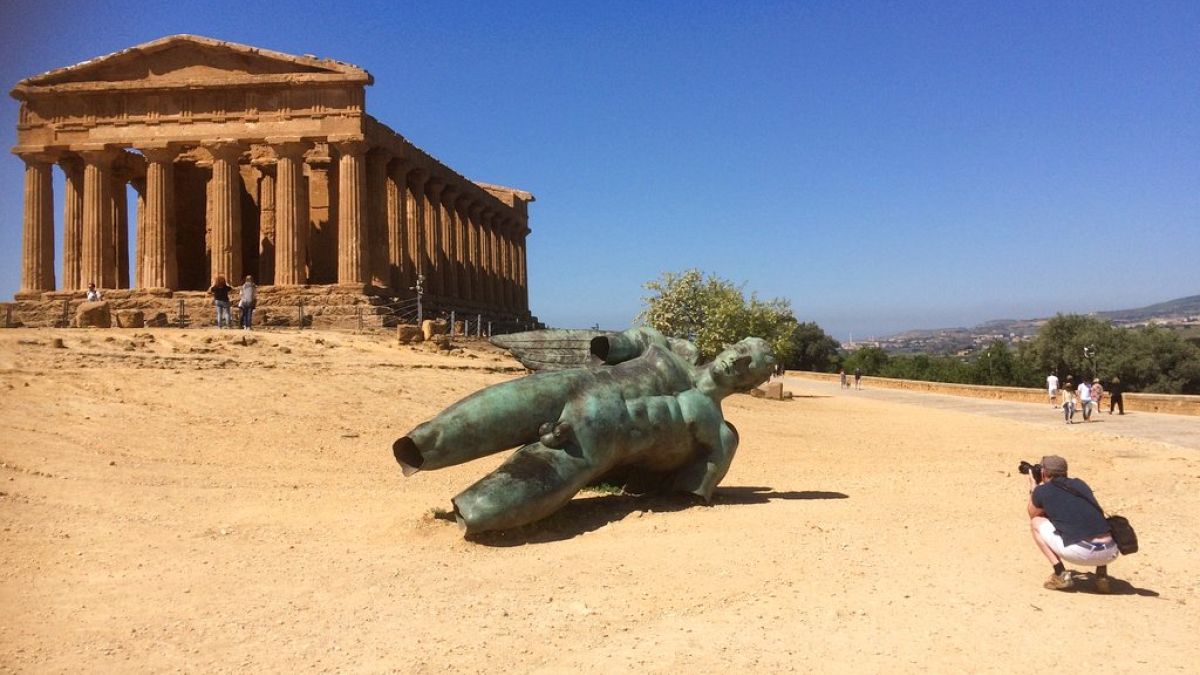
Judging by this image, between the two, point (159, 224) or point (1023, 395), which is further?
point (1023, 395)

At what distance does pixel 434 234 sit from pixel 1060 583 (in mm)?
33647

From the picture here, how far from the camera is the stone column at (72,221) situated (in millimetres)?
29953

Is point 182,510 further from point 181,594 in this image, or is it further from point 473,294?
point 473,294

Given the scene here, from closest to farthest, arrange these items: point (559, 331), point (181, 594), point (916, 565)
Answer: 1. point (181, 594)
2. point (916, 565)
3. point (559, 331)

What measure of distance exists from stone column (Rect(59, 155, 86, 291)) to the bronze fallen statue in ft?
91.1

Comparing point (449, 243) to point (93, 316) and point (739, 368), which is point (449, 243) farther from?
point (739, 368)

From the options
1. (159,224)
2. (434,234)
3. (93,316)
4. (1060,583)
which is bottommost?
(1060,583)

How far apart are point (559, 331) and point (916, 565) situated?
4.06m

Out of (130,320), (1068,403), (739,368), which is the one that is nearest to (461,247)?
(130,320)

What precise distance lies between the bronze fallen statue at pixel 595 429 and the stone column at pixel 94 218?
88.4 feet

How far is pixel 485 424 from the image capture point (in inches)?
279

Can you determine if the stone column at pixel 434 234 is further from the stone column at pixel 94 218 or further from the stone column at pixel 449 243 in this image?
the stone column at pixel 94 218

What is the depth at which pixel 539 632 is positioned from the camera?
498 cm

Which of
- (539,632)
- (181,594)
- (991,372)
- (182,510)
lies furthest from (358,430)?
(991,372)
